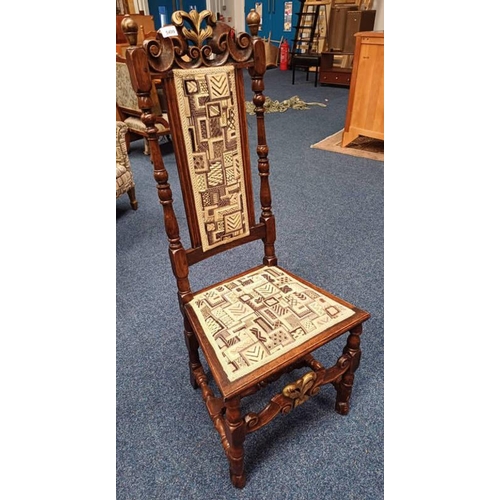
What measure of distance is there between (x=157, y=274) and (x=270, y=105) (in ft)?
12.3

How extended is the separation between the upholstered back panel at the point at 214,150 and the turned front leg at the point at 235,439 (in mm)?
481

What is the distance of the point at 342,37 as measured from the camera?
5.52 meters

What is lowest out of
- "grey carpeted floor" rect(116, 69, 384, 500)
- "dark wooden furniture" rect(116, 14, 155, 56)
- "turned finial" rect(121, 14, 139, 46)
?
"grey carpeted floor" rect(116, 69, 384, 500)

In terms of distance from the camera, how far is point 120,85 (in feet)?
10.6

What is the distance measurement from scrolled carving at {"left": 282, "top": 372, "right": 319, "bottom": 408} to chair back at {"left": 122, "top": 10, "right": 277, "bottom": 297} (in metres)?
0.44

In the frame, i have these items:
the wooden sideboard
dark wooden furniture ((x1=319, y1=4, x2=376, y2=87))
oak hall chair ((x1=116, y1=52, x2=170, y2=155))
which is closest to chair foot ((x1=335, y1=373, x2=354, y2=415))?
oak hall chair ((x1=116, y1=52, x2=170, y2=155))

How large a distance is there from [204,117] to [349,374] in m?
0.91

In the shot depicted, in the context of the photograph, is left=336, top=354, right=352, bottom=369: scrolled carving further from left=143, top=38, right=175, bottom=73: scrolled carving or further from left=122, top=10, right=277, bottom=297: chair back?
left=143, top=38, right=175, bottom=73: scrolled carving

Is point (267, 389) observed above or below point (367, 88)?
below

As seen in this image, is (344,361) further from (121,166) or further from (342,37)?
(342,37)

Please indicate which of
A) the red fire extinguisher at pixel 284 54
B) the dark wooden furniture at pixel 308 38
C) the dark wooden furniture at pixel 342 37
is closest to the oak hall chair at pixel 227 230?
the dark wooden furniture at pixel 342 37

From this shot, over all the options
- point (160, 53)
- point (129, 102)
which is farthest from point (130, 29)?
point (129, 102)

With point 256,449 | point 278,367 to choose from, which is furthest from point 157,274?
point 278,367

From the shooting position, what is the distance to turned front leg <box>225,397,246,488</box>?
0.90 m
